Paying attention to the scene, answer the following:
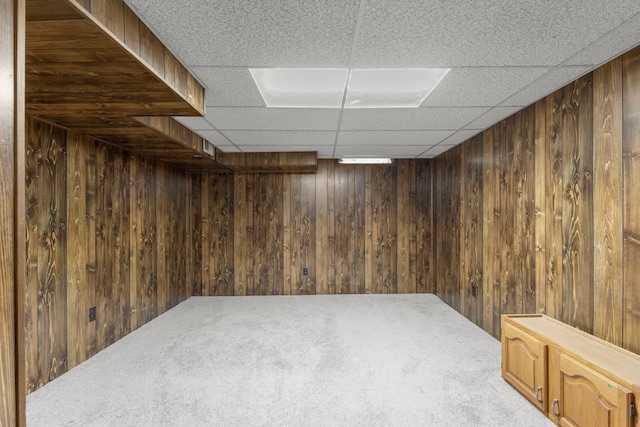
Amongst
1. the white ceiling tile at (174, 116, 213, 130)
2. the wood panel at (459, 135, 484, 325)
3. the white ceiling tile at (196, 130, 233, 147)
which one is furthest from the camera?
the wood panel at (459, 135, 484, 325)

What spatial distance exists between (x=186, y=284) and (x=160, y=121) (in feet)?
9.63

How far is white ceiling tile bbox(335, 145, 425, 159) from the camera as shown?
3.88 metres

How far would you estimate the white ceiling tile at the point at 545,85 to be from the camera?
1.86m

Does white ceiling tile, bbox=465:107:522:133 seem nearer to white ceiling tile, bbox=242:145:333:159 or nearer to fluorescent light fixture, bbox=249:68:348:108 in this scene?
fluorescent light fixture, bbox=249:68:348:108

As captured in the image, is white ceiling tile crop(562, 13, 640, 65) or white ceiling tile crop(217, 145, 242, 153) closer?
white ceiling tile crop(562, 13, 640, 65)

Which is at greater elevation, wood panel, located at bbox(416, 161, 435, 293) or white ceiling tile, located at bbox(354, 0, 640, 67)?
white ceiling tile, located at bbox(354, 0, 640, 67)

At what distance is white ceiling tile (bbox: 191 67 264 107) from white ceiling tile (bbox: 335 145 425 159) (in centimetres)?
176

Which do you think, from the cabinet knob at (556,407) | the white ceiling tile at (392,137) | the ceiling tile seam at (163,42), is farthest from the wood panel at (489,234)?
the ceiling tile seam at (163,42)

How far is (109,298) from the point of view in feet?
9.68

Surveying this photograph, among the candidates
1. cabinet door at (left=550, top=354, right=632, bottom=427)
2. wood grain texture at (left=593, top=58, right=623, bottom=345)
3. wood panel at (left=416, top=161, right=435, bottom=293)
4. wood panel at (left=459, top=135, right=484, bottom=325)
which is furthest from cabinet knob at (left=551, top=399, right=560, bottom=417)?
wood panel at (left=416, top=161, right=435, bottom=293)

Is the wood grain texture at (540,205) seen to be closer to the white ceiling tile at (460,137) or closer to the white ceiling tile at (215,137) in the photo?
the white ceiling tile at (460,137)

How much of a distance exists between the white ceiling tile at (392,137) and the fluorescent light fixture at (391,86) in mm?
779

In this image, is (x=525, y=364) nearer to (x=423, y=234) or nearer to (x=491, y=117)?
(x=491, y=117)

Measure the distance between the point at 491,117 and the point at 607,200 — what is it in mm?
1242
